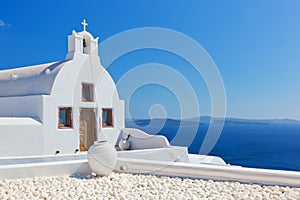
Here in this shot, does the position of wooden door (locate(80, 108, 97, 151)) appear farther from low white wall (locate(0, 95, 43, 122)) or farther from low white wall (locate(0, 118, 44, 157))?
low white wall (locate(0, 118, 44, 157))

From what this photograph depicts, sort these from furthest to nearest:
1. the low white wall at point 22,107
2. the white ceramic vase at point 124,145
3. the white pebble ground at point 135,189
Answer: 1. the white ceramic vase at point 124,145
2. the low white wall at point 22,107
3. the white pebble ground at point 135,189

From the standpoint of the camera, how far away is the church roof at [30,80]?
11.0 metres

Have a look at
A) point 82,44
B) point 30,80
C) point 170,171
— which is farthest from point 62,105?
point 170,171

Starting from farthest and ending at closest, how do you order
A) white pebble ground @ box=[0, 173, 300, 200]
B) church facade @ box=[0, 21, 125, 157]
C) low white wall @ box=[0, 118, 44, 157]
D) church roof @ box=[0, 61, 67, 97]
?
church roof @ box=[0, 61, 67, 97], church facade @ box=[0, 21, 125, 157], low white wall @ box=[0, 118, 44, 157], white pebble ground @ box=[0, 173, 300, 200]

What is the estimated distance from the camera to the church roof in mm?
10988

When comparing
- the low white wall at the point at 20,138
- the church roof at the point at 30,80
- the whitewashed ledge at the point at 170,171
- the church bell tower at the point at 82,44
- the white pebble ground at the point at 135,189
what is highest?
the church bell tower at the point at 82,44

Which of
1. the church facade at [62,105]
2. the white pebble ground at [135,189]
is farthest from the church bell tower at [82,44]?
the white pebble ground at [135,189]

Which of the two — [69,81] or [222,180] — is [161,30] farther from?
[69,81]

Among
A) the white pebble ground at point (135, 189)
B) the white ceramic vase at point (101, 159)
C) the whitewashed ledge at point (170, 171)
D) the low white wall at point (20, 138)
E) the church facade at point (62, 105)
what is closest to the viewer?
the white pebble ground at point (135, 189)

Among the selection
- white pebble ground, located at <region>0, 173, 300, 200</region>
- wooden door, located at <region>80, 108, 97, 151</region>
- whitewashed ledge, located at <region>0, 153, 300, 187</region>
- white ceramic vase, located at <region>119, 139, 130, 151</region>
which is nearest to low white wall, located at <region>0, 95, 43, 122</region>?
wooden door, located at <region>80, 108, 97, 151</region>

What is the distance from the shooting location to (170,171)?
228 inches

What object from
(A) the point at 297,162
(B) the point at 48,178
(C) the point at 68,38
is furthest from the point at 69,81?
(A) the point at 297,162

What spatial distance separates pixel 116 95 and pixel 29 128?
14.9 ft

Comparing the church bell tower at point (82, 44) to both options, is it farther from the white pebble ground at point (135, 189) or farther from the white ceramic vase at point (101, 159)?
the white pebble ground at point (135, 189)
